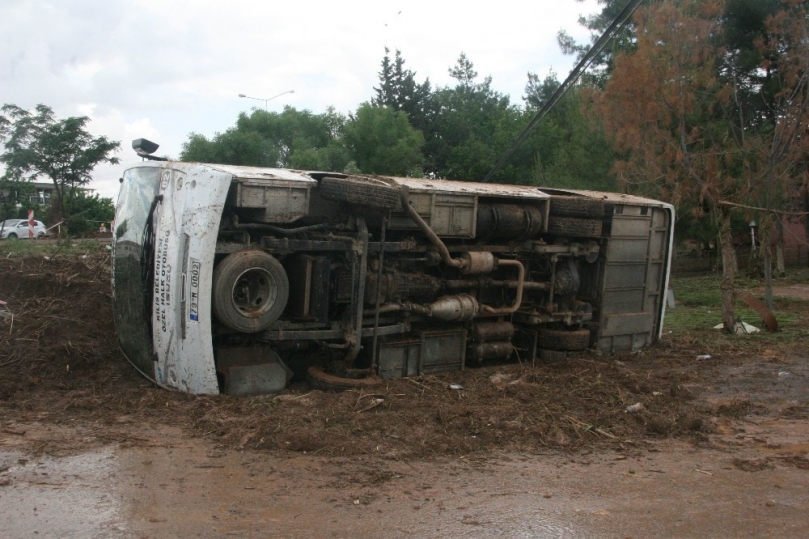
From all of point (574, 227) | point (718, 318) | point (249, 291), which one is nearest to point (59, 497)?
point (249, 291)

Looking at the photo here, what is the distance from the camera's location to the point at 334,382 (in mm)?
7266

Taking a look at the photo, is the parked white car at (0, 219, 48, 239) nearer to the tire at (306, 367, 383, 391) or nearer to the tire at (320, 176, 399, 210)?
the tire at (306, 367, 383, 391)

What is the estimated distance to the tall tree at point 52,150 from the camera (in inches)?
1184

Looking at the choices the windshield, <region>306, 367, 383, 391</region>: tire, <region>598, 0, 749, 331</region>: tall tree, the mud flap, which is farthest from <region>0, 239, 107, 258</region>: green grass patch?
<region>598, 0, 749, 331</region>: tall tree

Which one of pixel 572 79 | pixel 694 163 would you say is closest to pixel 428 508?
pixel 572 79

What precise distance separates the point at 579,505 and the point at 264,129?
3323 cm

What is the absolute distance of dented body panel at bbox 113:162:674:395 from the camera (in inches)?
260

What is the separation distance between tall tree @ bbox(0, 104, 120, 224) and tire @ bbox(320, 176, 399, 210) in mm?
26968

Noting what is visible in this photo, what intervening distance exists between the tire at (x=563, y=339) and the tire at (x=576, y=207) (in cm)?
142

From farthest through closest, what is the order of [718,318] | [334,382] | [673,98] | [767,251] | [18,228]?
1. [18,228]
2. [767,251]
3. [718,318]
4. [673,98]
5. [334,382]

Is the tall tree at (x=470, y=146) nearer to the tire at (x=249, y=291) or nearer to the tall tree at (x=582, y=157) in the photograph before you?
the tall tree at (x=582, y=157)

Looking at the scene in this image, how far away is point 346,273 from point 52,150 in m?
27.0

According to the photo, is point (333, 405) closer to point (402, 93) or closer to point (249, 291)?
point (249, 291)

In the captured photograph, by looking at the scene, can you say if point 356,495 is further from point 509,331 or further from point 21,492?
point 509,331
